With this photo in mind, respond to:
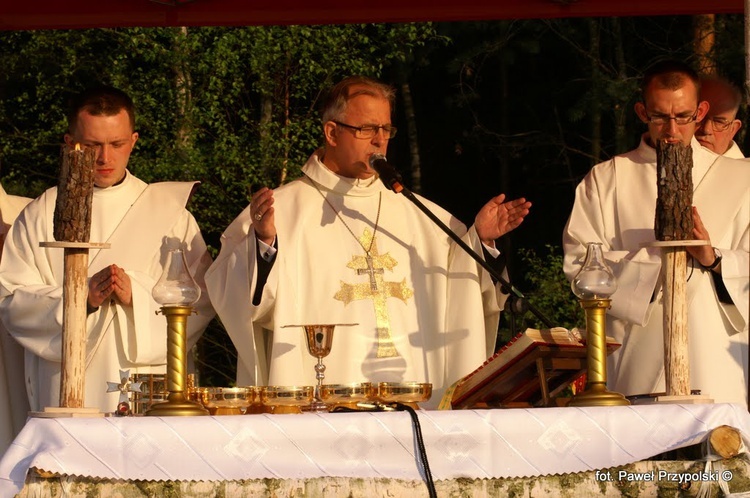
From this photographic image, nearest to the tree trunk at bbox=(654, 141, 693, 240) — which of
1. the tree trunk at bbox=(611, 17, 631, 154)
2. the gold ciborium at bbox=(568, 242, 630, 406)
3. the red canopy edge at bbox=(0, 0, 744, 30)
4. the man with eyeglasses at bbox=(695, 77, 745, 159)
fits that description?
the gold ciborium at bbox=(568, 242, 630, 406)

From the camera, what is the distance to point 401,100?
13.1 m

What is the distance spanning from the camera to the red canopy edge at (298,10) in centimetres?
632

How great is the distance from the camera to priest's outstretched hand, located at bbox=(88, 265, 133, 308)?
5.70 m

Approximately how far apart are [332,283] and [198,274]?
60 centimetres

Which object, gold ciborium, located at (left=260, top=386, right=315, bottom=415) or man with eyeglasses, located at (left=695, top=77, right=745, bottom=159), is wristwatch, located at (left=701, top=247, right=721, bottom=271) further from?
gold ciborium, located at (left=260, top=386, right=315, bottom=415)

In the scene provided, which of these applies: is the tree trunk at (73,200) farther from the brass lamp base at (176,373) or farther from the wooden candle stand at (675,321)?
the wooden candle stand at (675,321)

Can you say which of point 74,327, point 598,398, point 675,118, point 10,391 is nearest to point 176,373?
point 74,327

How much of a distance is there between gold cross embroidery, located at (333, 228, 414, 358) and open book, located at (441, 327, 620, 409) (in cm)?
127

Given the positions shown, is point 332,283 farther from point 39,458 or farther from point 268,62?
point 268,62

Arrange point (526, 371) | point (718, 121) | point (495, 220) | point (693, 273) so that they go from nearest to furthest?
point (526, 371) → point (495, 220) → point (693, 273) → point (718, 121)

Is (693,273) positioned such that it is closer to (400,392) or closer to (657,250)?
(657,250)

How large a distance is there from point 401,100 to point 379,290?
6.91 meters

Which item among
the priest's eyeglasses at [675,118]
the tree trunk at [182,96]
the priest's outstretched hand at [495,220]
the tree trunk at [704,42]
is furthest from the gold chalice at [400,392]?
the tree trunk at [704,42]

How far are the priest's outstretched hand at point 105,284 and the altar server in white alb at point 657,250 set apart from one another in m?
1.87
